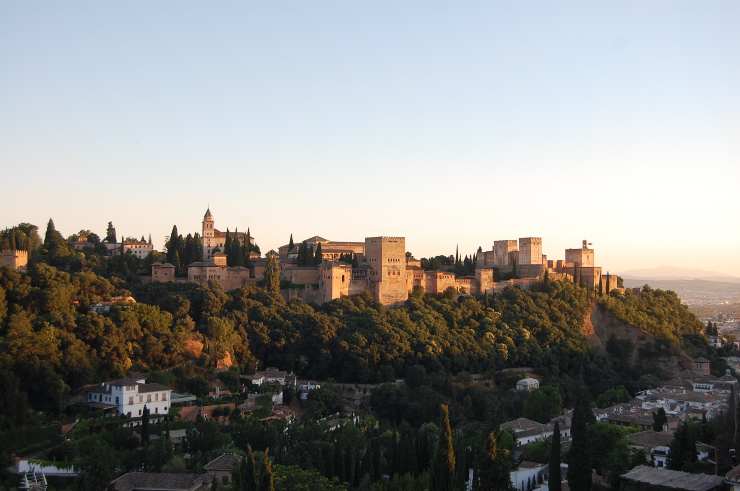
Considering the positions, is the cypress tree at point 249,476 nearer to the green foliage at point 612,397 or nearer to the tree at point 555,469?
the tree at point 555,469

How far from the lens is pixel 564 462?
30781mm

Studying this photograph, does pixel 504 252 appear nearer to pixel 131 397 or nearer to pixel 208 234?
pixel 208 234

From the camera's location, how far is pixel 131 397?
32.9 m

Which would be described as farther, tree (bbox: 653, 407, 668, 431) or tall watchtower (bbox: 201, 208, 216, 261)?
tall watchtower (bbox: 201, 208, 216, 261)

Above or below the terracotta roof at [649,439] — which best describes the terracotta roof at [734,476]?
above

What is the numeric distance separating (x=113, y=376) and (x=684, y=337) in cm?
3774

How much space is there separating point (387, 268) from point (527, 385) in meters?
11.2

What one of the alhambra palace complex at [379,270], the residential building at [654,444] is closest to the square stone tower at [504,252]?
the alhambra palace complex at [379,270]

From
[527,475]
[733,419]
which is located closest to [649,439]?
[733,419]

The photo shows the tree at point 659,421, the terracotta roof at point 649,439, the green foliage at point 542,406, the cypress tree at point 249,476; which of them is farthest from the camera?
the green foliage at point 542,406

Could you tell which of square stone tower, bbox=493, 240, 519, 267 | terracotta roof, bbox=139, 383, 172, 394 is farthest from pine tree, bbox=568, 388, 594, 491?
square stone tower, bbox=493, 240, 519, 267

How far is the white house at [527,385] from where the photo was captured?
1750 inches

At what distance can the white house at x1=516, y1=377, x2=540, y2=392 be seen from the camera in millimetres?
44438

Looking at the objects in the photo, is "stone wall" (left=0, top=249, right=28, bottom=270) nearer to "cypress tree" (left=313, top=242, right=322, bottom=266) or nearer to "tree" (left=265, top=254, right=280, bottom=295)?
"tree" (left=265, top=254, right=280, bottom=295)
